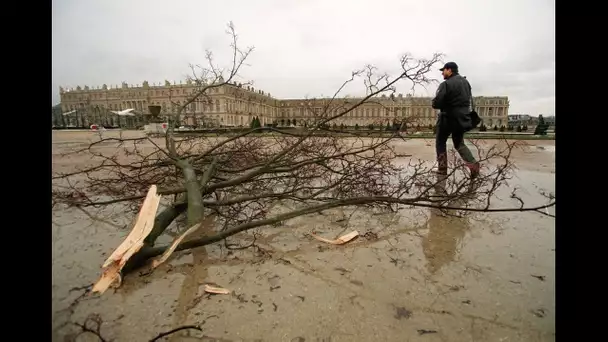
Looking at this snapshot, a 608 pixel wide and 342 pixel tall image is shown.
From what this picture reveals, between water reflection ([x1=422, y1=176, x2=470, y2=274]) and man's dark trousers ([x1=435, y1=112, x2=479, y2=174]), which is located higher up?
man's dark trousers ([x1=435, y1=112, x2=479, y2=174])

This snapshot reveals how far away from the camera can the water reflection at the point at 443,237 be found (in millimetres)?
2094

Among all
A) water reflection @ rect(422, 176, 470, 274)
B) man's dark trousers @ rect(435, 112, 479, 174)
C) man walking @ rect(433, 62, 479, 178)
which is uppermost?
man walking @ rect(433, 62, 479, 178)

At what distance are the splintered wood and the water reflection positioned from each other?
189cm

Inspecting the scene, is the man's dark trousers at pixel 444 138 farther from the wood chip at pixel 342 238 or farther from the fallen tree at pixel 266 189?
the wood chip at pixel 342 238

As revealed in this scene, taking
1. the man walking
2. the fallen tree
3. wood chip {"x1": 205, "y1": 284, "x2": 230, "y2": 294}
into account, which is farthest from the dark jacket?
wood chip {"x1": 205, "y1": 284, "x2": 230, "y2": 294}

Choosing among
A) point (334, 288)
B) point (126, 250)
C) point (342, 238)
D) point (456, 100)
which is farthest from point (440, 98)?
point (126, 250)

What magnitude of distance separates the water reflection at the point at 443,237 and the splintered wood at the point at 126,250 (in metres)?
1.89

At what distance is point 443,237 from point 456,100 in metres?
3.00

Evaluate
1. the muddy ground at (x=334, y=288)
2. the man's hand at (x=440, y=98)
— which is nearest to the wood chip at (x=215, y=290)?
the muddy ground at (x=334, y=288)

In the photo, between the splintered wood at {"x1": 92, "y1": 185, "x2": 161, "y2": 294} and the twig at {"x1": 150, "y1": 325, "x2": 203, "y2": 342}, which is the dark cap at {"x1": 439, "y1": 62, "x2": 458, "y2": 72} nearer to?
the splintered wood at {"x1": 92, "y1": 185, "x2": 161, "y2": 294}

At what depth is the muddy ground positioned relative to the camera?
1338mm
